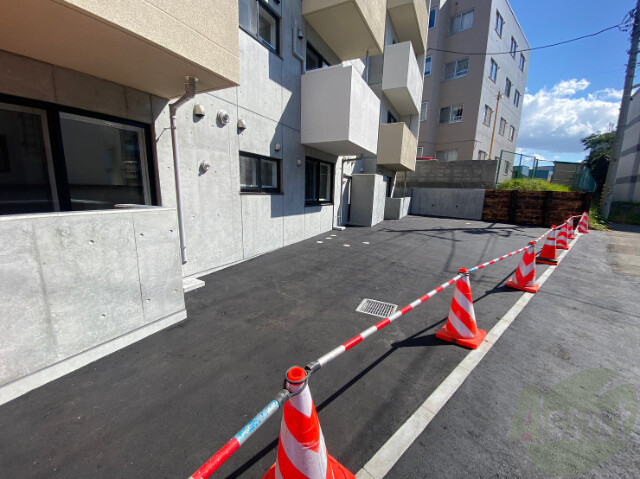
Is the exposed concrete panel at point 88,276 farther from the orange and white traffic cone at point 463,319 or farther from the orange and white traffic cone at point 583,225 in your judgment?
the orange and white traffic cone at point 583,225

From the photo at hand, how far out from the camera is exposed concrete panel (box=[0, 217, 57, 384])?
209 centimetres

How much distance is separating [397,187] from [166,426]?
695 inches

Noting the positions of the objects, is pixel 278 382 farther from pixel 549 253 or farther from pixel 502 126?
pixel 502 126

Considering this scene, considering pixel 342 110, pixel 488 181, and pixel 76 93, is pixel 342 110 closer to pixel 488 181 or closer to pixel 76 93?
pixel 76 93

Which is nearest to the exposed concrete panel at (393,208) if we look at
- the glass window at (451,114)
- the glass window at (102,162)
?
the glass window at (451,114)

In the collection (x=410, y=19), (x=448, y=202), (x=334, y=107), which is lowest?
(x=448, y=202)

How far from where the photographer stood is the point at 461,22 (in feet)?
65.9

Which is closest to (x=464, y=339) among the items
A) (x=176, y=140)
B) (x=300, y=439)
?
(x=300, y=439)

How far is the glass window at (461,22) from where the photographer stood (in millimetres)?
19641

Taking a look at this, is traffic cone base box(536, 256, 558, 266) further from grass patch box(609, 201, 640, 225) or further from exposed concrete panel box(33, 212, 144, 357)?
grass patch box(609, 201, 640, 225)

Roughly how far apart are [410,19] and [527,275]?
13.6m

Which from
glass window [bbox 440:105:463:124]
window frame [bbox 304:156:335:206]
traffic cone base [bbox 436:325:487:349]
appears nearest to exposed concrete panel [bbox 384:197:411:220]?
window frame [bbox 304:156:335:206]

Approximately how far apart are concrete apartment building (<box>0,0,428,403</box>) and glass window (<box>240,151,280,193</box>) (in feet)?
0.14

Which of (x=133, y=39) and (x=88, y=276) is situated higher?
(x=133, y=39)
